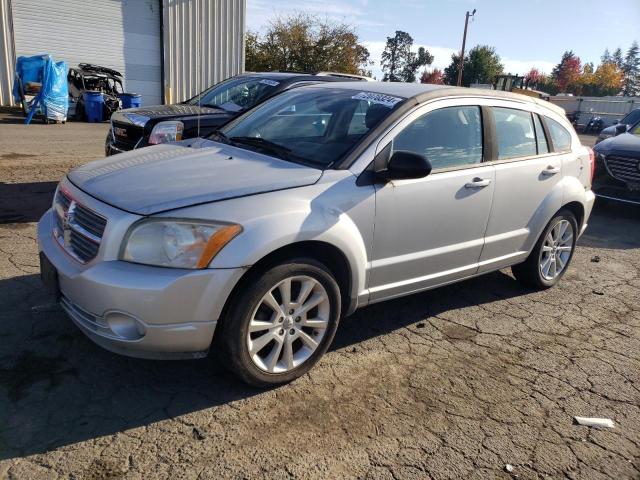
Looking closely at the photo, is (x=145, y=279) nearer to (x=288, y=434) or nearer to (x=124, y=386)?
(x=124, y=386)

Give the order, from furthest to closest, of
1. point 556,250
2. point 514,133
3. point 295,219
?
point 556,250 < point 514,133 < point 295,219

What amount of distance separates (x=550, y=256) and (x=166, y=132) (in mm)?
4416

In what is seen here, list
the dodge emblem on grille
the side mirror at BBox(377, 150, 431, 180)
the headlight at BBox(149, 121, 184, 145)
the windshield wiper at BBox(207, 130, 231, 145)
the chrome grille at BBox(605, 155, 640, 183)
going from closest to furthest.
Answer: the side mirror at BBox(377, 150, 431, 180) → the windshield wiper at BBox(207, 130, 231, 145) → the headlight at BBox(149, 121, 184, 145) → the dodge emblem on grille → the chrome grille at BBox(605, 155, 640, 183)

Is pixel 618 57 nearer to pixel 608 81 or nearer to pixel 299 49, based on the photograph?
pixel 608 81

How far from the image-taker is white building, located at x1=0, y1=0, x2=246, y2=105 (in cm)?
1780

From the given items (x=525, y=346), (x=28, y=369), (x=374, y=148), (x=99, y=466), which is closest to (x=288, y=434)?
(x=99, y=466)

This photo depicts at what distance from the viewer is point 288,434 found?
8.95 feet

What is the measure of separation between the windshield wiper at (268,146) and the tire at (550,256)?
8.12 feet

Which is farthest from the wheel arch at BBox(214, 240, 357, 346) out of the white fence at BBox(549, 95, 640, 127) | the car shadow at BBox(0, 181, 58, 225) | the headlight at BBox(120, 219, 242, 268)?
the white fence at BBox(549, 95, 640, 127)

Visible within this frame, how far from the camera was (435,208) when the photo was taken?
143 inches

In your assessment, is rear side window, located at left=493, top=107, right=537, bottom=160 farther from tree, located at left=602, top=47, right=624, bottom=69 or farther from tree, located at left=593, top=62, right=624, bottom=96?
tree, located at left=602, top=47, right=624, bottom=69

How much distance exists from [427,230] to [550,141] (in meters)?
1.85

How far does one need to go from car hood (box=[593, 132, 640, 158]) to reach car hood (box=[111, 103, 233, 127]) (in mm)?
5936

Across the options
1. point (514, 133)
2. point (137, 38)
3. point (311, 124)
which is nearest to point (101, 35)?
point (137, 38)
